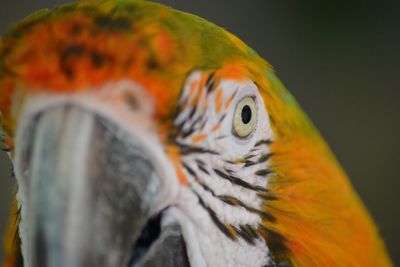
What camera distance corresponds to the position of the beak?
81 centimetres

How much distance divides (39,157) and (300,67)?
Result: 2929 millimetres

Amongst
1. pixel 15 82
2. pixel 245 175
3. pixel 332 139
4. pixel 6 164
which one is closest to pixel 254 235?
pixel 245 175

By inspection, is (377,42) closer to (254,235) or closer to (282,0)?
(282,0)

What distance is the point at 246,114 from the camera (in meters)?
1.01

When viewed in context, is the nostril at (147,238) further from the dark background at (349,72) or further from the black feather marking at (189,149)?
the dark background at (349,72)

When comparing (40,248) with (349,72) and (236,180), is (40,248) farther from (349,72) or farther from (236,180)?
(349,72)

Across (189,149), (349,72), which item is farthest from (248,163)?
(349,72)

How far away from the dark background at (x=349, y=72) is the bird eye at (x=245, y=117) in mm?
2465

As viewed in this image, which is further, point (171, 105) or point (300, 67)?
point (300, 67)

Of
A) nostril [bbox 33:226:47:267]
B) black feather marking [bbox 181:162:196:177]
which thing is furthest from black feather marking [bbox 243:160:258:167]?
nostril [bbox 33:226:47:267]

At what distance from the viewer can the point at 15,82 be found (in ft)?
2.82

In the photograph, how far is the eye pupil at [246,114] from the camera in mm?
1005

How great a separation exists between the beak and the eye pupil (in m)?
0.20

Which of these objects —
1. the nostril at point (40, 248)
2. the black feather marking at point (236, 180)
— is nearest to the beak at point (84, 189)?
the nostril at point (40, 248)
